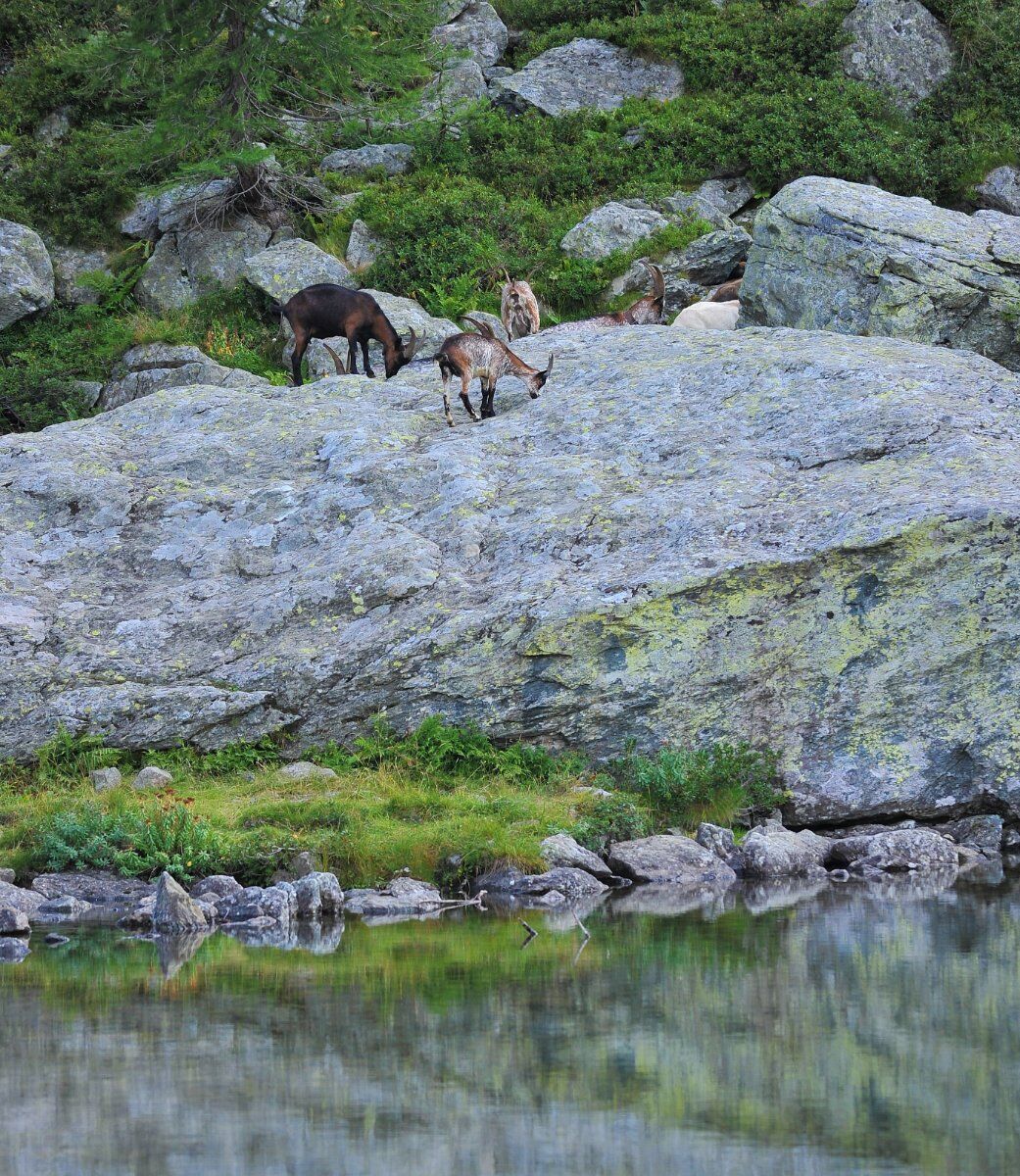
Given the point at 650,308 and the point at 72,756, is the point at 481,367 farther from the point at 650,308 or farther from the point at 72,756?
the point at 650,308

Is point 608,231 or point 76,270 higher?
point 608,231

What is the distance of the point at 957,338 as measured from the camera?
20.4 meters

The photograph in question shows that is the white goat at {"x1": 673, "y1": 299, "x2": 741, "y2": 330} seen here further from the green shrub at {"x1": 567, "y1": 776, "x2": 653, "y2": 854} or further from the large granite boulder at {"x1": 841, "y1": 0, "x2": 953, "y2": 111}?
the large granite boulder at {"x1": 841, "y1": 0, "x2": 953, "y2": 111}

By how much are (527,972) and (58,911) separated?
4.45 metres

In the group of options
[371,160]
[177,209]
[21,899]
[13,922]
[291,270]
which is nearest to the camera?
[13,922]

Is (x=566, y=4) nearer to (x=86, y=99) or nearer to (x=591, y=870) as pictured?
(x=86, y=99)

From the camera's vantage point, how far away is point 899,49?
32500mm

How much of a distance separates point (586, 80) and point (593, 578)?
22.8 meters

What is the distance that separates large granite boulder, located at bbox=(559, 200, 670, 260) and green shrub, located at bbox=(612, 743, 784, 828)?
15.2m

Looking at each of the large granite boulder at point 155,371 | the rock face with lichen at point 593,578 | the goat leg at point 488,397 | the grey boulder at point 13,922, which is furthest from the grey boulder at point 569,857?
the large granite boulder at point 155,371

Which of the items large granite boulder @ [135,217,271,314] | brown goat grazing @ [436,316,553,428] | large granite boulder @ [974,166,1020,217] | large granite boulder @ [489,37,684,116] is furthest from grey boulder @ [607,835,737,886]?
large granite boulder @ [489,37,684,116]

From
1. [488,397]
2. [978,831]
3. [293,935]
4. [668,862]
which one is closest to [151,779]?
[293,935]

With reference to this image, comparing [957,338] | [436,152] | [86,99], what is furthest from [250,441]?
[86,99]

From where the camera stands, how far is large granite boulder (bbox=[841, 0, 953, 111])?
3203 cm
